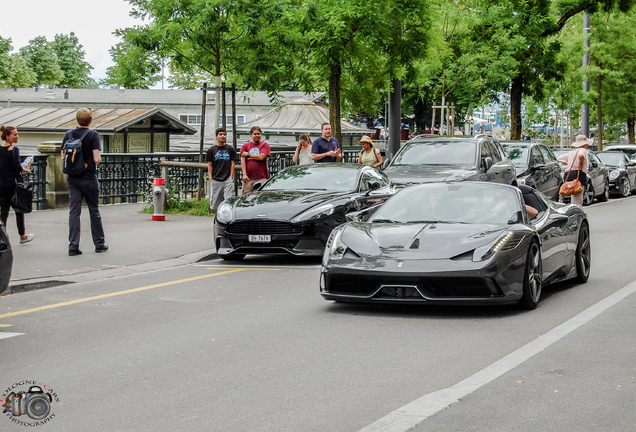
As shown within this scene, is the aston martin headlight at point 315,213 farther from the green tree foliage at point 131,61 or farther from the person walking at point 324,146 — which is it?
the green tree foliage at point 131,61

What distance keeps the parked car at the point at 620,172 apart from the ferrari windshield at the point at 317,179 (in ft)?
58.2

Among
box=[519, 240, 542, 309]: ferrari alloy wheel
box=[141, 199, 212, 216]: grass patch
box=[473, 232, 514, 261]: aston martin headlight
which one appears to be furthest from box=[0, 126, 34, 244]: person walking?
box=[519, 240, 542, 309]: ferrari alloy wheel

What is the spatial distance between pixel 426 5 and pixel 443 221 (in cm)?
1202

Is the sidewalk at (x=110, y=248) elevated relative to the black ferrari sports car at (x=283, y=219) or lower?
lower

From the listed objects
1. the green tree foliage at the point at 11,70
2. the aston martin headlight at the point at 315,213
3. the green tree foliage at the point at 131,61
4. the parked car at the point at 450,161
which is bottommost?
the aston martin headlight at the point at 315,213

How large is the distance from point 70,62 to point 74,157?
399 feet

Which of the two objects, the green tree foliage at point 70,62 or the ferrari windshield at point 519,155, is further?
the green tree foliage at point 70,62

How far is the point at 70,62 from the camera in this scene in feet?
420

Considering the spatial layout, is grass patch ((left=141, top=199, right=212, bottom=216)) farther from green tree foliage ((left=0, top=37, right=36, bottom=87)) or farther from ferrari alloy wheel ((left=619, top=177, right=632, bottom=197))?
green tree foliage ((left=0, top=37, right=36, bottom=87))

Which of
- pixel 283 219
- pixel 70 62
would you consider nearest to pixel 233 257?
pixel 283 219

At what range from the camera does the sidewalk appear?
11281mm

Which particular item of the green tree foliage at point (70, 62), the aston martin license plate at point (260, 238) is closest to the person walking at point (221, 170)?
the aston martin license plate at point (260, 238)

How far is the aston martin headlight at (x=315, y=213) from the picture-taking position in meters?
12.5

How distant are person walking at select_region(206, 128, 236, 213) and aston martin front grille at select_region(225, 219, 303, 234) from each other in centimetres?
436
